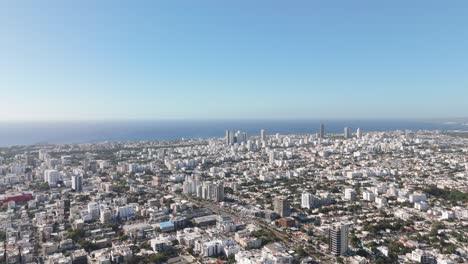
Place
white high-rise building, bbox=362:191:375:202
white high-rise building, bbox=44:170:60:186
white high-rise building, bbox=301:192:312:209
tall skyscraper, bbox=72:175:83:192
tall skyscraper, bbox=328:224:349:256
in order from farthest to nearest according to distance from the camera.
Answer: white high-rise building, bbox=44:170:60:186 < tall skyscraper, bbox=72:175:83:192 < white high-rise building, bbox=362:191:375:202 < white high-rise building, bbox=301:192:312:209 < tall skyscraper, bbox=328:224:349:256

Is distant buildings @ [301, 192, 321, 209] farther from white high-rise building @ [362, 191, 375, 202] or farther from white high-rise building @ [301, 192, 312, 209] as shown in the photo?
white high-rise building @ [362, 191, 375, 202]

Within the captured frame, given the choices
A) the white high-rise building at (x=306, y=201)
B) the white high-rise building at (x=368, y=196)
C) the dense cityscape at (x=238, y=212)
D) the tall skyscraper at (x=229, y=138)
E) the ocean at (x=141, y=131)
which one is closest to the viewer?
the dense cityscape at (x=238, y=212)

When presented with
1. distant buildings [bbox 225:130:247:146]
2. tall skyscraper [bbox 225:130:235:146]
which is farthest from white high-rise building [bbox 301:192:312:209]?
tall skyscraper [bbox 225:130:235:146]

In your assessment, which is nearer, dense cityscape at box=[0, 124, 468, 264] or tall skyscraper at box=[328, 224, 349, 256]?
tall skyscraper at box=[328, 224, 349, 256]

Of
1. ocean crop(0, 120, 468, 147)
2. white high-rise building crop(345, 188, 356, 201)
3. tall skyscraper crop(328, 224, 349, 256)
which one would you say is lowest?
ocean crop(0, 120, 468, 147)

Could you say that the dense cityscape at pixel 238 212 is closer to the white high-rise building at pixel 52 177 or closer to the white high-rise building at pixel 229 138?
the white high-rise building at pixel 52 177

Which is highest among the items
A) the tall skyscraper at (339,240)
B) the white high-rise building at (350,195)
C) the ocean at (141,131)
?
the tall skyscraper at (339,240)

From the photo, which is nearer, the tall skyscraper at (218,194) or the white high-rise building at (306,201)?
the white high-rise building at (306,201)

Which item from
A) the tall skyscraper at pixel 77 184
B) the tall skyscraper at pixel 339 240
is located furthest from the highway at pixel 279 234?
the tall skyscraper at pixel 77 184

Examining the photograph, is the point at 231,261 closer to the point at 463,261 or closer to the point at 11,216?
the point at 463,261

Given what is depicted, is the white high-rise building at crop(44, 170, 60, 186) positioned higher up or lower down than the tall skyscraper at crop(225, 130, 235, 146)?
lower down
